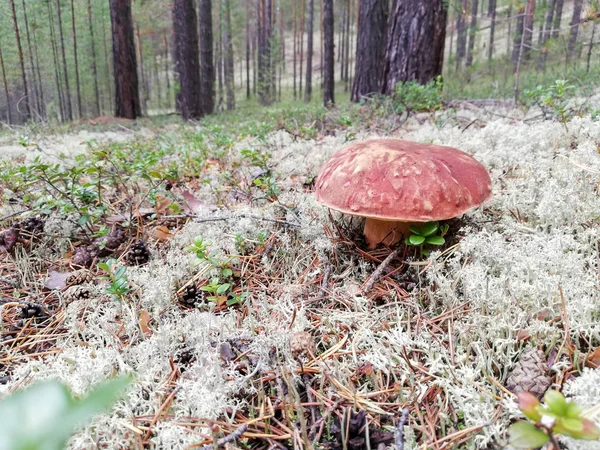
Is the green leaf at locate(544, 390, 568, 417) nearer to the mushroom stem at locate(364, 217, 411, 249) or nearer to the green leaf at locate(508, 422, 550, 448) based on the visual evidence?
the green leaf at locate(508, 422, 550, 448)

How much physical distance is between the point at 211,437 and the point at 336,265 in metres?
0.96

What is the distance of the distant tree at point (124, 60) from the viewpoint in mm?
9930

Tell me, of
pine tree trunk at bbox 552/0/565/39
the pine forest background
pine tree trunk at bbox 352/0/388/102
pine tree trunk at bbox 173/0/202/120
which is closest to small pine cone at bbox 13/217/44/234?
pine tree trunk at bbox 552/0/565/39

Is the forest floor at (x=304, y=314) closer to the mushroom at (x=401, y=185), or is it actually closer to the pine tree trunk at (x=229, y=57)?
the mushroom at (x=401, y=185)

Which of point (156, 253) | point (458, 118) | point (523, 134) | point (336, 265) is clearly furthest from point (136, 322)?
point (458, 118)

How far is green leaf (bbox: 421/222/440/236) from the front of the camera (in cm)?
152

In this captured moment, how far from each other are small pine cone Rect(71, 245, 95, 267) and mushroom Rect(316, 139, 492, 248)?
4.11 feet

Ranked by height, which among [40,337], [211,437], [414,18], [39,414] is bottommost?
[40,337]

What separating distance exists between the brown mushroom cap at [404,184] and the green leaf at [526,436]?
838 millimetres

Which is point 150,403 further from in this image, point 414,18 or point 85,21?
point 85,21

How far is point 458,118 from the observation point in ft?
13.3

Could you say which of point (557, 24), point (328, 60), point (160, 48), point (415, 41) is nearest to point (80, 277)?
point (415, 41)

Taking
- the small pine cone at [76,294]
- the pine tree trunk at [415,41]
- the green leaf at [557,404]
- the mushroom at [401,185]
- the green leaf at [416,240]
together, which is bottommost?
the small pine cone at [76,294]

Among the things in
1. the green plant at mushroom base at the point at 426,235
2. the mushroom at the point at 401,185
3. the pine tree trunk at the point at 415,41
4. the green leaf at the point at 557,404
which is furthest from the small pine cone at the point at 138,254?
the pine tree trunk at the point at 415,41
